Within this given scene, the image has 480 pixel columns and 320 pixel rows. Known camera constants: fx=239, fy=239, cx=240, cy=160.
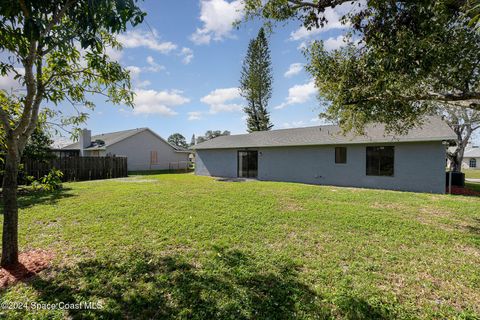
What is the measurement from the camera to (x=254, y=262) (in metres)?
3.94

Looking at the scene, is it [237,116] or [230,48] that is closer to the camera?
[230,48]

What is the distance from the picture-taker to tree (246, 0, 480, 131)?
14.1ft

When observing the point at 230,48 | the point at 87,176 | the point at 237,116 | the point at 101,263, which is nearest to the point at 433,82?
the point at 101,263

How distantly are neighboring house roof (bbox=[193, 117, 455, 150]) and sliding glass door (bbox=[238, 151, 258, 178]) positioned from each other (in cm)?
86

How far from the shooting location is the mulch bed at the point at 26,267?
3428 millimetres

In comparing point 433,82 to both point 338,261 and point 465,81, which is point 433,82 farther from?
point 338,261

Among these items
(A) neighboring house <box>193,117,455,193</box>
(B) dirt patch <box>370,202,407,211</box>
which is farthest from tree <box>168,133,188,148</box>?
(B) dirt patch <box>370,202,407,211</box>

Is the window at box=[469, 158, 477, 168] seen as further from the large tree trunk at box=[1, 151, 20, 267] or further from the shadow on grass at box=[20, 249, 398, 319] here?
the large tree trunk at box=[1, 151, 20, 267]

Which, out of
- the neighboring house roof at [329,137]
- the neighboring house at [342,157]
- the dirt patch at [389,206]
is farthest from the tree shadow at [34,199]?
the neighboring house roof at [329,137]

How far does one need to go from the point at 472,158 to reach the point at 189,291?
59140 mm

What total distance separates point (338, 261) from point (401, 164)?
33.9 ft

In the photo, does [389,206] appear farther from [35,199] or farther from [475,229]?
[35,199]

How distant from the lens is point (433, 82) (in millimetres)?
5746

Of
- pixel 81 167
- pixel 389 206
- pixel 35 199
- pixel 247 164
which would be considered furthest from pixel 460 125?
pixel 81 167
